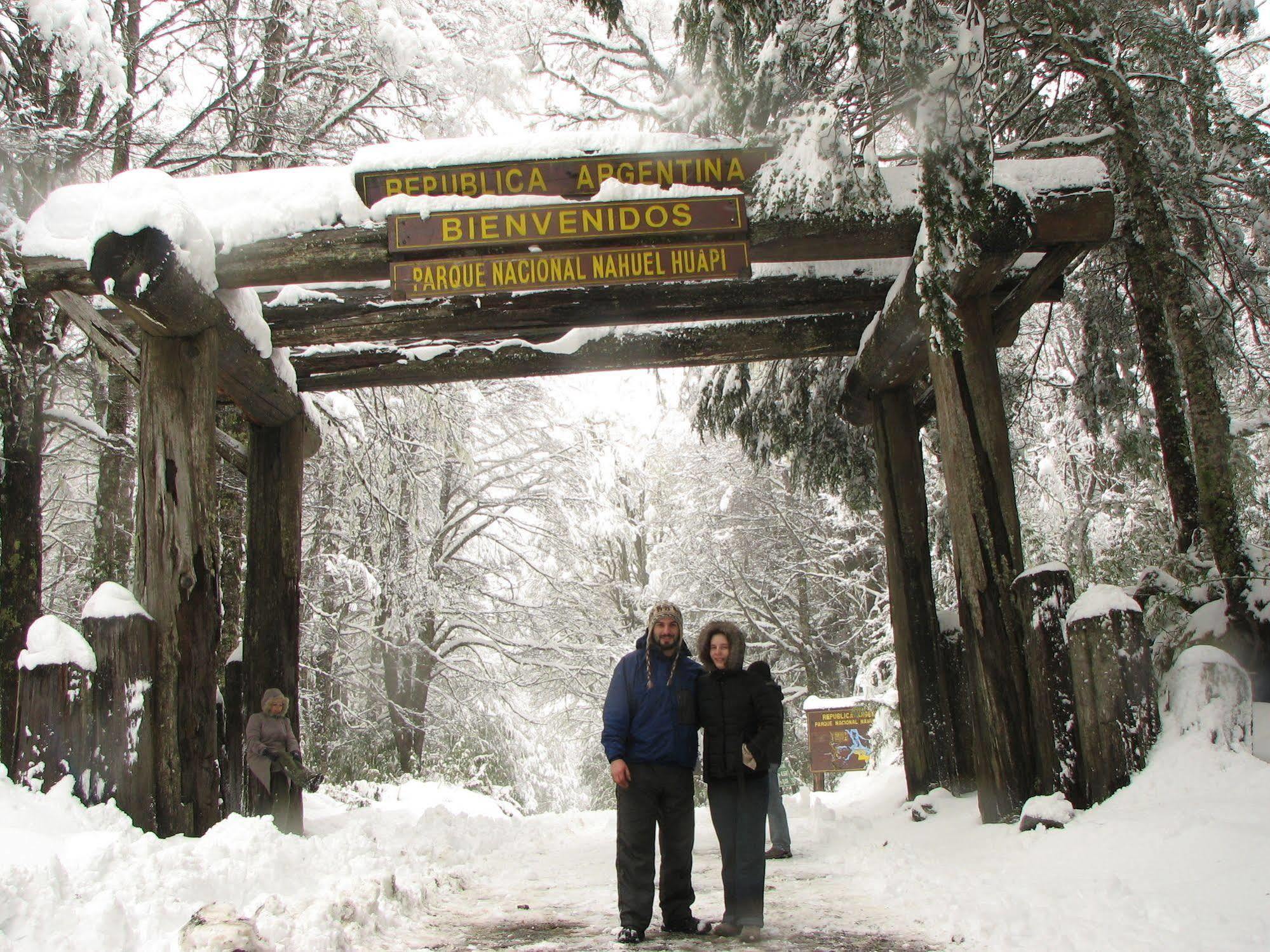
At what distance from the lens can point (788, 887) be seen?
5.12 m

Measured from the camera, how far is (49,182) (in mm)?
10133

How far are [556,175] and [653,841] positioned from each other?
12.4 feet

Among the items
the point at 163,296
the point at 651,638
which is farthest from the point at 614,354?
the point at 651,638

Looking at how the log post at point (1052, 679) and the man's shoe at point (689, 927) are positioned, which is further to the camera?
the log post at point (1052, 679)

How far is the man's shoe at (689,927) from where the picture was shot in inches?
163

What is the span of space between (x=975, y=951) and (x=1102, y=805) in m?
1.84

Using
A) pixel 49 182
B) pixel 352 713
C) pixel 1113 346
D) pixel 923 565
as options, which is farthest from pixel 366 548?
pixel 1113 346

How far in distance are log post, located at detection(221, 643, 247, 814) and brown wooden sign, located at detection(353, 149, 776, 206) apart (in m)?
4.19

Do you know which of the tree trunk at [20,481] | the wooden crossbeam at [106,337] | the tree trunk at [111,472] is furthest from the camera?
the tree trunk at [111,472]

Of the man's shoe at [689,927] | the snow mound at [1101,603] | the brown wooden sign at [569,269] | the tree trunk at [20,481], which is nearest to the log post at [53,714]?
the brown wooden sign at [569,269]

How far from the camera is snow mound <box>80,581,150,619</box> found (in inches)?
200

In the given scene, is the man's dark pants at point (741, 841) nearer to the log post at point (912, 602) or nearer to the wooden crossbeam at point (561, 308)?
the wooden crossbeam at point (561, 308)

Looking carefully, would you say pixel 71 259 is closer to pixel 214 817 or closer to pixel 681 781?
pixel 214 817

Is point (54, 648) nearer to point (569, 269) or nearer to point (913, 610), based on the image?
point (569, 269)
